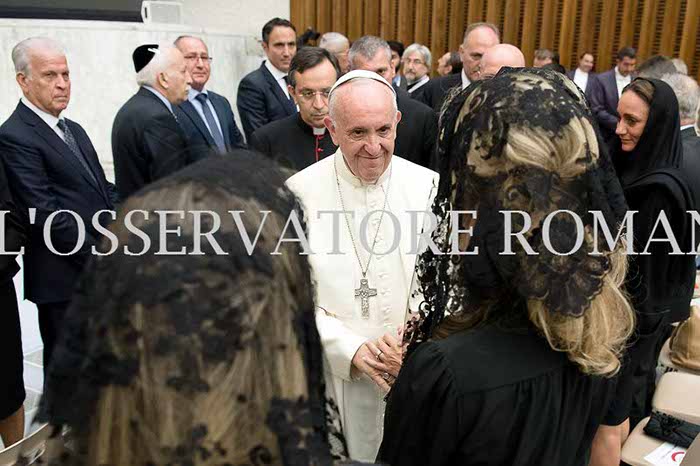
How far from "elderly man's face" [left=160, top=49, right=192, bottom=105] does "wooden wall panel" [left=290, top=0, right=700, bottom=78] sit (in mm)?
6565

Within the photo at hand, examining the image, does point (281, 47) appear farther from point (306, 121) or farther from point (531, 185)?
point (531, 185)

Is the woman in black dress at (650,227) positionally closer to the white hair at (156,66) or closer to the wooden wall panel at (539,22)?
the white hair at (156,66)

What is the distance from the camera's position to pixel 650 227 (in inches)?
105

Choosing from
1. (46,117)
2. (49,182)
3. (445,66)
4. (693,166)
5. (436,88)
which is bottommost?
(49,182)

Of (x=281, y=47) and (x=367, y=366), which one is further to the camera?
(x=281, y=47)

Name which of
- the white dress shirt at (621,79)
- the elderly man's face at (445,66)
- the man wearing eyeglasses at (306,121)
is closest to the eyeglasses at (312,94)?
the man wearing eyeglasses at (306,121)

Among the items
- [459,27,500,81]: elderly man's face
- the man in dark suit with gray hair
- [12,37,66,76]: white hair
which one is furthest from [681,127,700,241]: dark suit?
[12,37,66,76]: white hair

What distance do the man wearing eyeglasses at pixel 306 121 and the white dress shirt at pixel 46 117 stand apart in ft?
3.44

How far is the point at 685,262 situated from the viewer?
2.78 metres

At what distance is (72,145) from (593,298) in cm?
288

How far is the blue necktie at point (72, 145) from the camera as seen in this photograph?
10.5 ft

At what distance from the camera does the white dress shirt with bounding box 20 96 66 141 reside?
313cm

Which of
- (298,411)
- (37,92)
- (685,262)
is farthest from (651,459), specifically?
(37,92)

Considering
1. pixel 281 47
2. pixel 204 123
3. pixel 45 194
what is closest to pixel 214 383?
pixel 45 194
